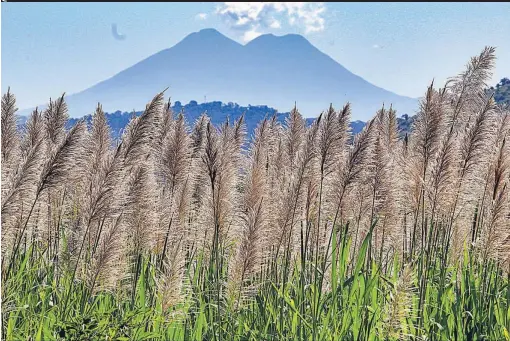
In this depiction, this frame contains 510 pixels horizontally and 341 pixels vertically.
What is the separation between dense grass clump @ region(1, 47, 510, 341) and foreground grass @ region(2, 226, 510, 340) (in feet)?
0.08

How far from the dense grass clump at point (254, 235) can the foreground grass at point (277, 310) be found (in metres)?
0.02

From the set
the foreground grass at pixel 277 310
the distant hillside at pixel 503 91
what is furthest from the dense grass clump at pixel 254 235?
the distant hillside at pixel 503 91

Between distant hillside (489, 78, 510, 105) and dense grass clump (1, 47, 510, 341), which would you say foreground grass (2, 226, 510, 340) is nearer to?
dense grass clump (1, 47, 510, 341)

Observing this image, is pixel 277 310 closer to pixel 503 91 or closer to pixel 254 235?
pixel 254 235

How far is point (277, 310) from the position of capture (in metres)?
6.25

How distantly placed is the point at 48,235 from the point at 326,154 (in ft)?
11.4

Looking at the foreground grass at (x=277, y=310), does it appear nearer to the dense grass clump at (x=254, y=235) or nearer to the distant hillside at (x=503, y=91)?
the dense grass clump at (x=254, y=235)

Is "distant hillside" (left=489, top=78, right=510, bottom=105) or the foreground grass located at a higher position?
"distant hillside" (left=489, top=78, right=510, bottom=105)

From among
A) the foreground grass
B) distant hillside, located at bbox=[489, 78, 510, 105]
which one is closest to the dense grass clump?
the foreground grass

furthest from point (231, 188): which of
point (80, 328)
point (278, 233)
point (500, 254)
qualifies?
point (500, 254)

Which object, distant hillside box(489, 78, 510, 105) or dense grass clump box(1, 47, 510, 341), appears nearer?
dense grass clump box(1, 47, 510, 341)

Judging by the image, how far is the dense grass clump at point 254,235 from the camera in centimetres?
514

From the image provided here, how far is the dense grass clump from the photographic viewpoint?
5.14 m

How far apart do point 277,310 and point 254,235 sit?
1337mm
